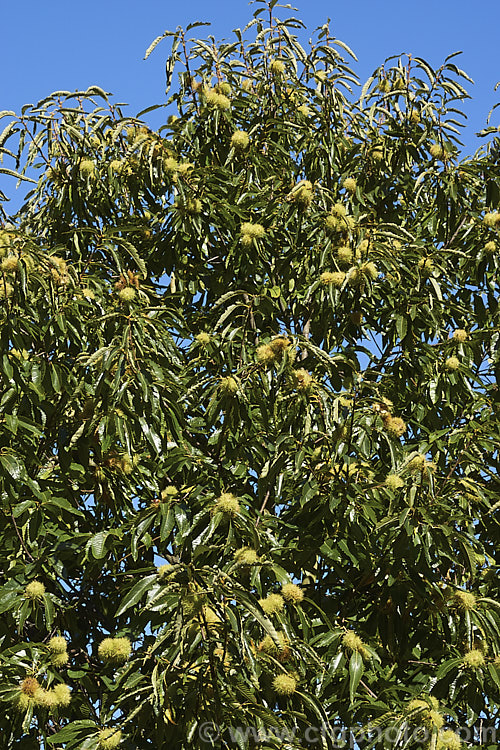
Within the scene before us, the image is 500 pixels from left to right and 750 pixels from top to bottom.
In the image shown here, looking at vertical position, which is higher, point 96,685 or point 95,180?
point 95,180

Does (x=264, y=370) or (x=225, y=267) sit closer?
(x=264, y=370)

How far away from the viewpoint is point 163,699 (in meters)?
2.79

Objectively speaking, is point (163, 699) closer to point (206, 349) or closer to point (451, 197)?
point (206, 349)

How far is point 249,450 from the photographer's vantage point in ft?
11.9

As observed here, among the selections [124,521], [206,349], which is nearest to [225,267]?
[206,349]

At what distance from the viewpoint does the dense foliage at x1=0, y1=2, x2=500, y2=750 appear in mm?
3023

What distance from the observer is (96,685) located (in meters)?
3.40

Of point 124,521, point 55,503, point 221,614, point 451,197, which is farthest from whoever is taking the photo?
point 451,197

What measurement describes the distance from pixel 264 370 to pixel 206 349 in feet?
1.63

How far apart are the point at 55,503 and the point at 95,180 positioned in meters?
1.81

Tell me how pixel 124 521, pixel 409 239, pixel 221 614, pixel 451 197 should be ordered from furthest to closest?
pixel 451 197, pixel 409 239, pixel 124 521, pixel 221 614

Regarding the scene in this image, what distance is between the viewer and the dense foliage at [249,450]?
119 inches

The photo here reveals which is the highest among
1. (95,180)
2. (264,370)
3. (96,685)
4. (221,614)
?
(95,180)

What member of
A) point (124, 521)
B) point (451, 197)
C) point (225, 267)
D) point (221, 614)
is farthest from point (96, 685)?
point (451, 197)
